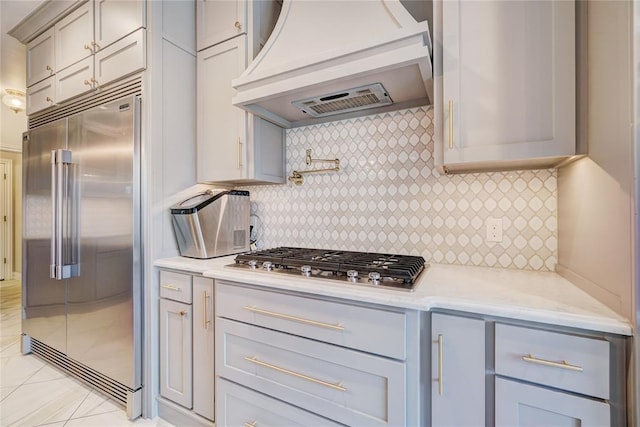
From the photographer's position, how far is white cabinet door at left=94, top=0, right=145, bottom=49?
1.69 m

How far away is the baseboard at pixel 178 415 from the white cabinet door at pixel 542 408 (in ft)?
4.36

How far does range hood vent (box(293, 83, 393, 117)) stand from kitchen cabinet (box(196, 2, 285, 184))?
1.12 feet

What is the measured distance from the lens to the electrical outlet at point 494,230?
4.61 ft

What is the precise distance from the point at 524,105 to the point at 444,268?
78 cm

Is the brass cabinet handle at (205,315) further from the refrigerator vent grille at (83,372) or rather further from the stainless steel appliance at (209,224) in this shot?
the refrigerator vent grille at (83,372)

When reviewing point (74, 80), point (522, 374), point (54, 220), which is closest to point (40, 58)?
point (74, 80)

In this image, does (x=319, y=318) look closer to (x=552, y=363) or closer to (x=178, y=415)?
(x=552, y=363)

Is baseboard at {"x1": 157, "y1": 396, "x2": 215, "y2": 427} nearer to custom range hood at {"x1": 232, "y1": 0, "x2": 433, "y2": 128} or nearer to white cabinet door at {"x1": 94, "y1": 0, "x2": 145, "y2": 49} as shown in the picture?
custom range hood at {"x1": 232, "y1": 0, "x2": 433, "y2": 128}

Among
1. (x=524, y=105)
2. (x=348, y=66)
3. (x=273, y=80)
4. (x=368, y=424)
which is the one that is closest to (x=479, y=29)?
(x=524, y=105)

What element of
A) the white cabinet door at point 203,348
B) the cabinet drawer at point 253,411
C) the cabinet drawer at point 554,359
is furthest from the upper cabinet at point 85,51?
the cabinet drawer at point 554,359

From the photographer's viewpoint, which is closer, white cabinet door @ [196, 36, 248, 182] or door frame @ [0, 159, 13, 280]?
white cabinet door @ [196, 36, 248, 182]

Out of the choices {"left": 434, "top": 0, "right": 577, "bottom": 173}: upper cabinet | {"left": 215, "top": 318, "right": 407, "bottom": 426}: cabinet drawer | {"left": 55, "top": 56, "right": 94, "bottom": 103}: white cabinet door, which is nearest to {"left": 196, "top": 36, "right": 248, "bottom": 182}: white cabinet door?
{"left": 55, "top": 56, "right": 94, "bottom": 103}: white cabinet door

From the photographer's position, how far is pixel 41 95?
2.32 metres

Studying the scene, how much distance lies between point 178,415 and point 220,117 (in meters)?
1.75
